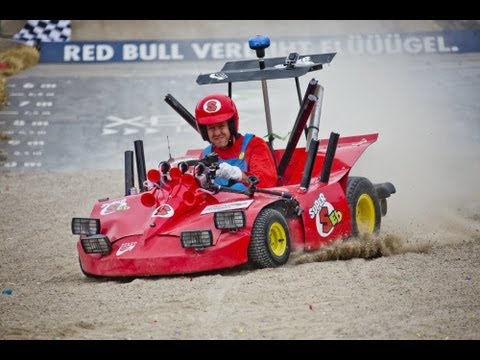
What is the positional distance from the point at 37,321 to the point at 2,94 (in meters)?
13.3

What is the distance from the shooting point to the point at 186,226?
9734 mm

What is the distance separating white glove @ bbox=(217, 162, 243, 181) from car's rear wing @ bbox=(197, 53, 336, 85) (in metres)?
1.49

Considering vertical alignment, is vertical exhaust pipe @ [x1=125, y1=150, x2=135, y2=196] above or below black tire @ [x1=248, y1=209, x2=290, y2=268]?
above

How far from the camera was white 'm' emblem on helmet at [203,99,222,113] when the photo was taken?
1041 cm

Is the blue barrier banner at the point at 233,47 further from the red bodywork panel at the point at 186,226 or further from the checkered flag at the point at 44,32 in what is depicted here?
the red bodywork panel at the point at 186,226

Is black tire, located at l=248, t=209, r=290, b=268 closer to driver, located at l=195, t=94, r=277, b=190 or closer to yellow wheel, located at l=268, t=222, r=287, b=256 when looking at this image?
yellow wheel, located at l=268, t=222, r=287, b=256

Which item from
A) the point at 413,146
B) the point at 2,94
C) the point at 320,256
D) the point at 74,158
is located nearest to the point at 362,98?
the point at 413,146

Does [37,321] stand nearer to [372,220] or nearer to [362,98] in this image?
[372,220]

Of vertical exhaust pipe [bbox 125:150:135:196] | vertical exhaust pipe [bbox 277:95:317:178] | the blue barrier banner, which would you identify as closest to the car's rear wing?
vertical exhaust pipe [bbox 277:95:317:178]

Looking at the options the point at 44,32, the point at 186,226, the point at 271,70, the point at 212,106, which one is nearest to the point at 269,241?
the point at 186,226

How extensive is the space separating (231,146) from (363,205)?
1.89 m

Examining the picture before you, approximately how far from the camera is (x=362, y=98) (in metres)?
19.1

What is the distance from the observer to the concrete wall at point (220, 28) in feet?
79.7

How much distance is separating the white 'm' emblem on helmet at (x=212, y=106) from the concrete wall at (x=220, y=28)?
556 inches
